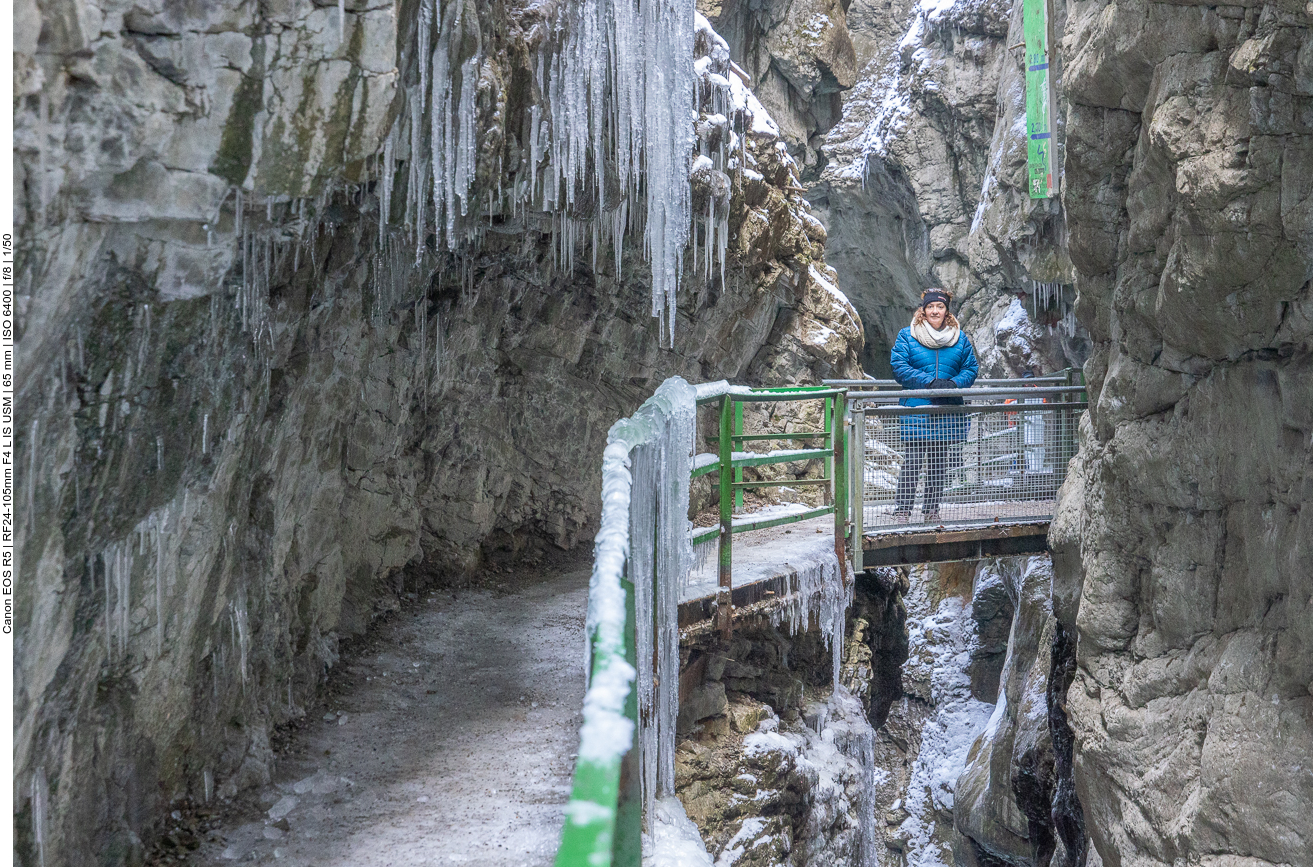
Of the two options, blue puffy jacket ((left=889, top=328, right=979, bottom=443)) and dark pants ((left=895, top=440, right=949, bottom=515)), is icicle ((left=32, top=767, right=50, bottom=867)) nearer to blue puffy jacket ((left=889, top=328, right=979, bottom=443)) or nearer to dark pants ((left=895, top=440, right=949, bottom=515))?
dark pants ((left=895, top=440, right=949, bottom=515))

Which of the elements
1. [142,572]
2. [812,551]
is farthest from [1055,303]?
[142,572]

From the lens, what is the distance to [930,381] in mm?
7383

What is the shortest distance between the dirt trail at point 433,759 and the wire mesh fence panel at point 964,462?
2564mm

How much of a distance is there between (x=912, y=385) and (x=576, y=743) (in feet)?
13.5

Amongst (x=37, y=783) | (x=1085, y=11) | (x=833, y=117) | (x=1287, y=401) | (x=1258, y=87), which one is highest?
(x=833, y=117)

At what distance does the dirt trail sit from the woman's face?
357 cm

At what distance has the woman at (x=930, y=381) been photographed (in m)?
7.12

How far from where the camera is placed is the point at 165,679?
401 centimetres

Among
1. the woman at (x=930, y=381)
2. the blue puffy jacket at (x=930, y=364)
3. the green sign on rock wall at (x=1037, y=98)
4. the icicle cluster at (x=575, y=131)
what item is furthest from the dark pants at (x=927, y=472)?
the green sign on rock wall at (x=1037, y=98)

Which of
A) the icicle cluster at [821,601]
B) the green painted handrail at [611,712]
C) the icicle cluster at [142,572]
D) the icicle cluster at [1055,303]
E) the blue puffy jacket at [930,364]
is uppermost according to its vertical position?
the icicle cluster at [1055,303]

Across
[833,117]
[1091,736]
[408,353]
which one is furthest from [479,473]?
[833,117]

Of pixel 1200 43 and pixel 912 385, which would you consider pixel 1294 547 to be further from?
pixel 912 385

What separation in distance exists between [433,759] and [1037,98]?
1015cm

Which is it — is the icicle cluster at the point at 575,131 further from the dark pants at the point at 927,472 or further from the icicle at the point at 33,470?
the dark pants at the point at 927,472
